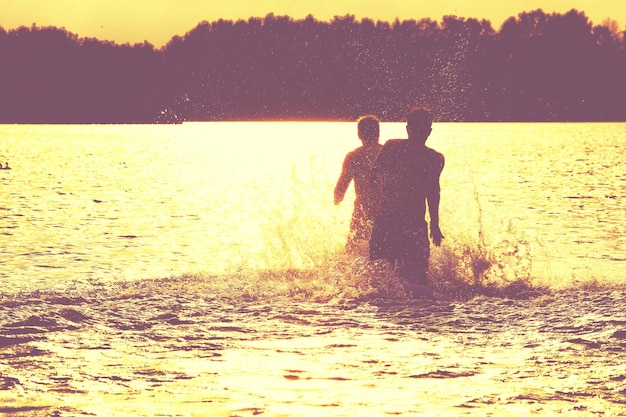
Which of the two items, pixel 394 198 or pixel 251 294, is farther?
pixel 251 294

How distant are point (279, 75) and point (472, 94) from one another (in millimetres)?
28756

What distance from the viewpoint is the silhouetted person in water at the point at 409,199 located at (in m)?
9.06

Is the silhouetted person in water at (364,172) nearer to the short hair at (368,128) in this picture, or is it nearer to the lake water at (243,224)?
the short hair at (368,128)

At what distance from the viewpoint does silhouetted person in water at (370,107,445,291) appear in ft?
29.7

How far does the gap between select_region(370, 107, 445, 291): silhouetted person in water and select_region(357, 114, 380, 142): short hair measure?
72cm


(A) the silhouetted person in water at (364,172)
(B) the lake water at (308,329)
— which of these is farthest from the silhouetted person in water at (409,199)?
(A) the silhouetted person in water at (364,172)

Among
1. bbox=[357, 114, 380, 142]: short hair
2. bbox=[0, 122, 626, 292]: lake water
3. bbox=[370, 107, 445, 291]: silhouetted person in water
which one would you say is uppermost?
bbox=[357, 114, 380, 142]: short hair

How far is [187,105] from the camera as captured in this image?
193 m

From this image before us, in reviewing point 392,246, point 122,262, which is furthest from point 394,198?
point 122,262

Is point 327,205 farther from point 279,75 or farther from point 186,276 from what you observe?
point 279,75

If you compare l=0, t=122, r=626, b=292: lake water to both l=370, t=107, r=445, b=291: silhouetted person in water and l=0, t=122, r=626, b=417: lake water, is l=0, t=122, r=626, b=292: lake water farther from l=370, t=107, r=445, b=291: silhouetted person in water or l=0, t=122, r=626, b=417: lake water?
l=370, t=107, r=445, b=291: silhouetted person in water

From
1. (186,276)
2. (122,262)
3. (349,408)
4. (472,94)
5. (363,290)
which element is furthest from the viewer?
(472,94)

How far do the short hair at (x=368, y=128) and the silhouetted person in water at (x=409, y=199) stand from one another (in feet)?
2.37

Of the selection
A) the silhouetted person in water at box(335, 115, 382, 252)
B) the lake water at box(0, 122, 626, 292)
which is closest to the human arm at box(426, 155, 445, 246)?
the silhouetted person in water at box(335, 115, 382, 252)
